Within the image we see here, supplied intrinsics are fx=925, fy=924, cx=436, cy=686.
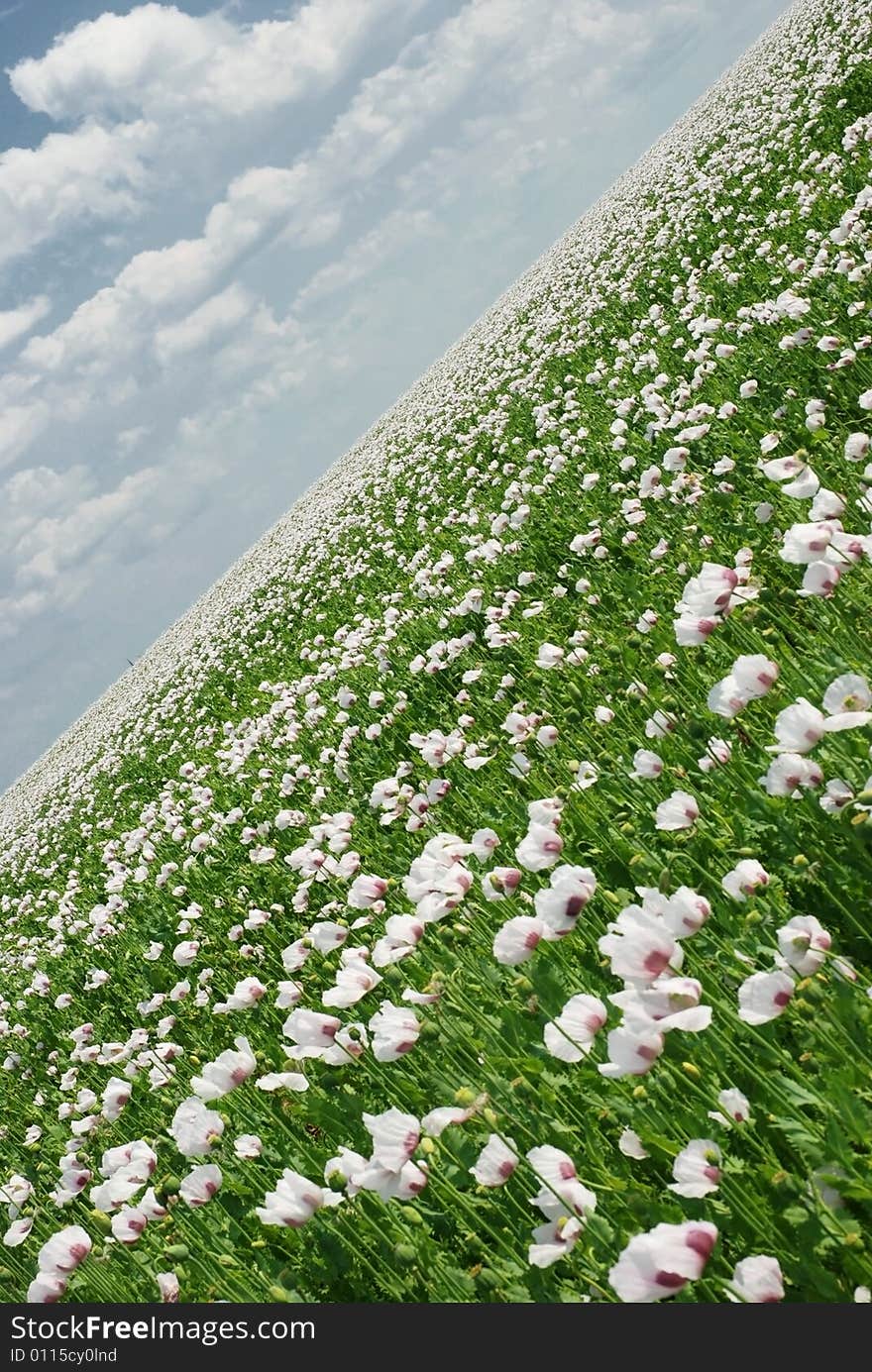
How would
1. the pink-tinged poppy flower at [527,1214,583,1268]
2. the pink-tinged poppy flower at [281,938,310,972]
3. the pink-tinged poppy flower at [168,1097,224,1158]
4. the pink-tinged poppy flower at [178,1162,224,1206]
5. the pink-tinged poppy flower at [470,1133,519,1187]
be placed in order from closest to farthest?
1. the pink-tinged poppy flower at [527,1214,583,1268]
2. the pink-tinged poppy flower at [470,1133,519,1187]
3. the pink-tinged poppy flower at [178,1162,224,1206]
4. the pink-tinged poppy flower at [168,1097,224,1158]
5. the pink-tinged poppy flower at [281,938,310,972]

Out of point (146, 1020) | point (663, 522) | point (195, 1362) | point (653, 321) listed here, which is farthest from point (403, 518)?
point (195, 1362)

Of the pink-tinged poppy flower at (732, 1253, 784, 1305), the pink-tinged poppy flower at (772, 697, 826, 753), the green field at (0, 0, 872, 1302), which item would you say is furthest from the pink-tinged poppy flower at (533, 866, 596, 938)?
the pink-tinged poppy flower at (732, 1253, 784, 1305)

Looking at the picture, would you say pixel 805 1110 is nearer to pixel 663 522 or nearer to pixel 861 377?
pixel 663 522

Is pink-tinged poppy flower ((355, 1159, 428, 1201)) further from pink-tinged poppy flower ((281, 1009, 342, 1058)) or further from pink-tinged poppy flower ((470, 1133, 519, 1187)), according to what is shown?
pink-tinged poppy flower ((281, 1009, 342, 1058))

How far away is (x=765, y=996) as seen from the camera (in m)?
2.22

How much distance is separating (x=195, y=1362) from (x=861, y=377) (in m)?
7.95

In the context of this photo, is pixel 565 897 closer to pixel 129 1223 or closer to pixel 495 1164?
pixel 495 1164

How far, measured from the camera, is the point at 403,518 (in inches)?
679

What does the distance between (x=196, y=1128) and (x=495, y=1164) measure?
4.45 ft

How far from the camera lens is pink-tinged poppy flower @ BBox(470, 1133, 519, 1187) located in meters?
2.48

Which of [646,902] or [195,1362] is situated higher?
[646,902]

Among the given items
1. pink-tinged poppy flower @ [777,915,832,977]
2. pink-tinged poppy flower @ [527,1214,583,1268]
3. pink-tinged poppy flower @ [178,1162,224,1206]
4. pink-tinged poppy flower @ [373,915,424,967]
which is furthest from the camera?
pink-tinged poppy flower @ [178,1162,224,1206]

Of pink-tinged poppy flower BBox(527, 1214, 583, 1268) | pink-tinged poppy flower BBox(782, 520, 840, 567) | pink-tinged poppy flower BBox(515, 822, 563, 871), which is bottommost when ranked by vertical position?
pink-tinged poppy flower BBox(527, 1214, 583, 1268)

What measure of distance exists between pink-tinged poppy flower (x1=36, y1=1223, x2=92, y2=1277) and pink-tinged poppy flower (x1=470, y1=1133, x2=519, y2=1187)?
1460mm
